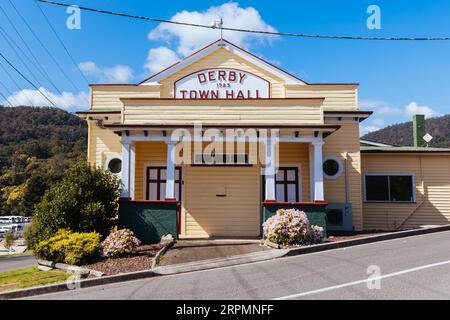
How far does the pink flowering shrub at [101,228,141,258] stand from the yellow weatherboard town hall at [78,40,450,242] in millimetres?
2585

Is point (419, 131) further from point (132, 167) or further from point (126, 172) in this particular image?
point (126, 172)

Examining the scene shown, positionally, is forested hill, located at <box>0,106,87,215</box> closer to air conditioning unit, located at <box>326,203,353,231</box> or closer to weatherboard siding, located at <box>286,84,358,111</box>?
weatherboard siding, located at <box>286,84,358,111</box>

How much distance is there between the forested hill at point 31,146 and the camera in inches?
3423

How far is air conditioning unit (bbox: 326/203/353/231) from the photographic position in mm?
15062

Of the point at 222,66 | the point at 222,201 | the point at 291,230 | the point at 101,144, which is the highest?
the point at 222,66

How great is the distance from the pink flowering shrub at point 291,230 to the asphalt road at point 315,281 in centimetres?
120

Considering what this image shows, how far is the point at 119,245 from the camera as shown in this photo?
1068cm

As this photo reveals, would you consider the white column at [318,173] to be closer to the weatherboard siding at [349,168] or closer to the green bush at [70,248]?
the weatherboard siding at [349,168]

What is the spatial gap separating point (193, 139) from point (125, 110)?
2.91m

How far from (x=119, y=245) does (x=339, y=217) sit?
8.53 metres

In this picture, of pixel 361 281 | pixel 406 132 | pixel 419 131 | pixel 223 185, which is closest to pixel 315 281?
pixel 361 281

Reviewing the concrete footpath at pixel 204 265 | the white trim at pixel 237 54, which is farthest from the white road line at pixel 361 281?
the white trim at pixel 237 54

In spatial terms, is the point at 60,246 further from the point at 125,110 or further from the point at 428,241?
the point at 428,241

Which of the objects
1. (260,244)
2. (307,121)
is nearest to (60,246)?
(260,244)
